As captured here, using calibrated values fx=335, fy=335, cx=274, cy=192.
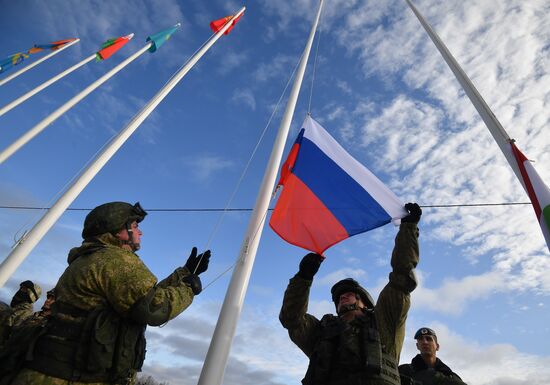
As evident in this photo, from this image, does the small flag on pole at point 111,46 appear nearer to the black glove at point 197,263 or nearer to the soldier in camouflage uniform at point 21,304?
the soldier in camouflage uniform at point 21,304

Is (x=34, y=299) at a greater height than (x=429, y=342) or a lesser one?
lesser

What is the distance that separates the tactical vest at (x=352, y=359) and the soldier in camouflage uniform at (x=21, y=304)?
A: 3505 millimetres

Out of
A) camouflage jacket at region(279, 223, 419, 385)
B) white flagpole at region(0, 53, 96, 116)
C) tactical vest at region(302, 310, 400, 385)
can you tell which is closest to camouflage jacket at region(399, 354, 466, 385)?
camouflage jacket at region(279, 223, 419, 385)

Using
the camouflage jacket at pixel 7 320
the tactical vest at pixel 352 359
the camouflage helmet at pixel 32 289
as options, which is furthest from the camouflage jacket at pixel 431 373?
the camouflage helmet at pixel 32 289

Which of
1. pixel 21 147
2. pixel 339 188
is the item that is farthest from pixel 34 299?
pixel 339 188

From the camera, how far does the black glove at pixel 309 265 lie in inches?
153

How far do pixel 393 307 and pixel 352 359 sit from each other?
0.66 meters

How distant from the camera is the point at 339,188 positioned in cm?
541

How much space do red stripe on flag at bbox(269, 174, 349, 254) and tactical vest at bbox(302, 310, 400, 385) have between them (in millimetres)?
1379

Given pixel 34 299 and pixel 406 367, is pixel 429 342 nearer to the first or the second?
pixel 406 367

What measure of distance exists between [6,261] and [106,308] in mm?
4814

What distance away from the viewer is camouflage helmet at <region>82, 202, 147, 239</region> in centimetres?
311

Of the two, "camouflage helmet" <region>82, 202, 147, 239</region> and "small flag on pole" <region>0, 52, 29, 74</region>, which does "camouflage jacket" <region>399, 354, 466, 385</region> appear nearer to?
"camouflage helmet" <region>82, 202, 147, 239</region>

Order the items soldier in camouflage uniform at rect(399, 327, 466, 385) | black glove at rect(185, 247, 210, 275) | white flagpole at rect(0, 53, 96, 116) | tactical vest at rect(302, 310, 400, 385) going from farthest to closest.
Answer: white flagpole at rect(0, 53, 96, 116) < soldier in camouflage uniform at rect(399, 327, 466, 385) < black glove at rect(185, 247, 210, 275) < tactical vest at rect(302, 310, 400, 385)
